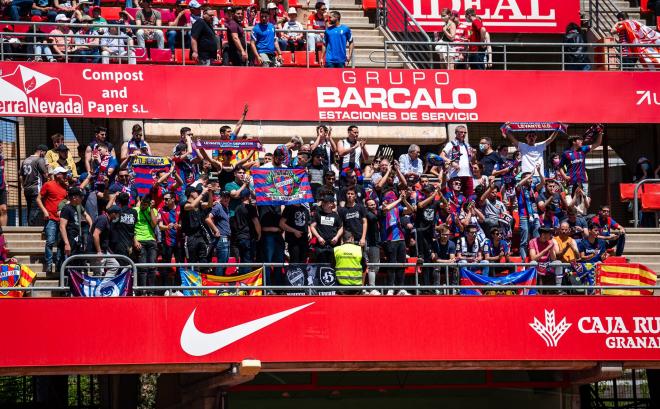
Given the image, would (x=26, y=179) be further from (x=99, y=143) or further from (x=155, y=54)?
(x=155, y=54)

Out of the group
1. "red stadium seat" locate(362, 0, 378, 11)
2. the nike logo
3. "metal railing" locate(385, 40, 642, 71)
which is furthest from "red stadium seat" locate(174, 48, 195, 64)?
the nike logo

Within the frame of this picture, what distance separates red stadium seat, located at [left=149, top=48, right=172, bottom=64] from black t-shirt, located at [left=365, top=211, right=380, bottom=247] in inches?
257

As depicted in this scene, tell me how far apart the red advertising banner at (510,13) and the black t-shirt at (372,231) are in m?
9.42

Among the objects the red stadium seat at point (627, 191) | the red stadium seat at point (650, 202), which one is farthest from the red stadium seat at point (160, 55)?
the red stadium seat at point (650, 202)

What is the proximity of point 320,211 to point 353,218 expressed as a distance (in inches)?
21.6

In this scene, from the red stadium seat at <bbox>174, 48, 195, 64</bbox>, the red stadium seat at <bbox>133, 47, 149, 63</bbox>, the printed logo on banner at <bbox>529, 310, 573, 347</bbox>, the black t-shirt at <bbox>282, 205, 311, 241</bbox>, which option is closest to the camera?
the black t-shirt at <bbox>282, 205, 311, 241</bbox>

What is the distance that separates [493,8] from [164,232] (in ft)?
40.1

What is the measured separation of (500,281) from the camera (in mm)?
23031

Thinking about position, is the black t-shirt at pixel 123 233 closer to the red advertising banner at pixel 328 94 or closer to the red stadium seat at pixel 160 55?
the red advertising banner at pixel 328 94

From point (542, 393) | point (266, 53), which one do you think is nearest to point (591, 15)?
point (266, 53)

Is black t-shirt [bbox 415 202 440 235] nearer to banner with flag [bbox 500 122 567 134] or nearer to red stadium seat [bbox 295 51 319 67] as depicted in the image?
banner with flag [bbox 500 122 567 134]

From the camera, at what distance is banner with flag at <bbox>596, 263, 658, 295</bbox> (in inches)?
922

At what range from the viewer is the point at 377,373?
25172 millimetres

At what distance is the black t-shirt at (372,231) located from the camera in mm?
23234
